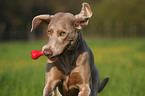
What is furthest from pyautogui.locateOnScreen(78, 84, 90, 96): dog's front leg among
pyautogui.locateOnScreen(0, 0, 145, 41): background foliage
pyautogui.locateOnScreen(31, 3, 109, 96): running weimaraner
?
pyautogui.locateOnScreen(0, 0, 145, 41): background foliage

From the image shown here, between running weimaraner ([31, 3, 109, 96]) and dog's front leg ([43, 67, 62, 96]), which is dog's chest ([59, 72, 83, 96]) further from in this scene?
dog's front leg ([43, 67, 62, 96])

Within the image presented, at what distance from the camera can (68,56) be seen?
2883 mm

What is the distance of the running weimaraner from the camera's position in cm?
257

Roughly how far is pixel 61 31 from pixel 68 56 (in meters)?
0.44

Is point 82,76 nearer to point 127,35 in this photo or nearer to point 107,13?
point 127,35

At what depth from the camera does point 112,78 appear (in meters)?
5.95

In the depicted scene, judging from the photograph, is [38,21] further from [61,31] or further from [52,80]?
[52,80]

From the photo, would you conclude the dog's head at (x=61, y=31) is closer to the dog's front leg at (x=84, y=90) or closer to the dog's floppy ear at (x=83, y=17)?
the dog's floppy ear at (x=83, y=17)

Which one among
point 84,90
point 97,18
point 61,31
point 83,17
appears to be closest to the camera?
point 61,31

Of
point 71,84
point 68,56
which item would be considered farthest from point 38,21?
point 71,84

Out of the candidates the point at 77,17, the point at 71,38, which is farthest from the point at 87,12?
the point at 71,38

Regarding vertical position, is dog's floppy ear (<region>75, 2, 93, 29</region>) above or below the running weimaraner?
above

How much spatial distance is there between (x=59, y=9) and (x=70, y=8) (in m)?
3.32

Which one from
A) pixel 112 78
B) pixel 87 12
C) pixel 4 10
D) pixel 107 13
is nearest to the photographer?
pixel 87 12
